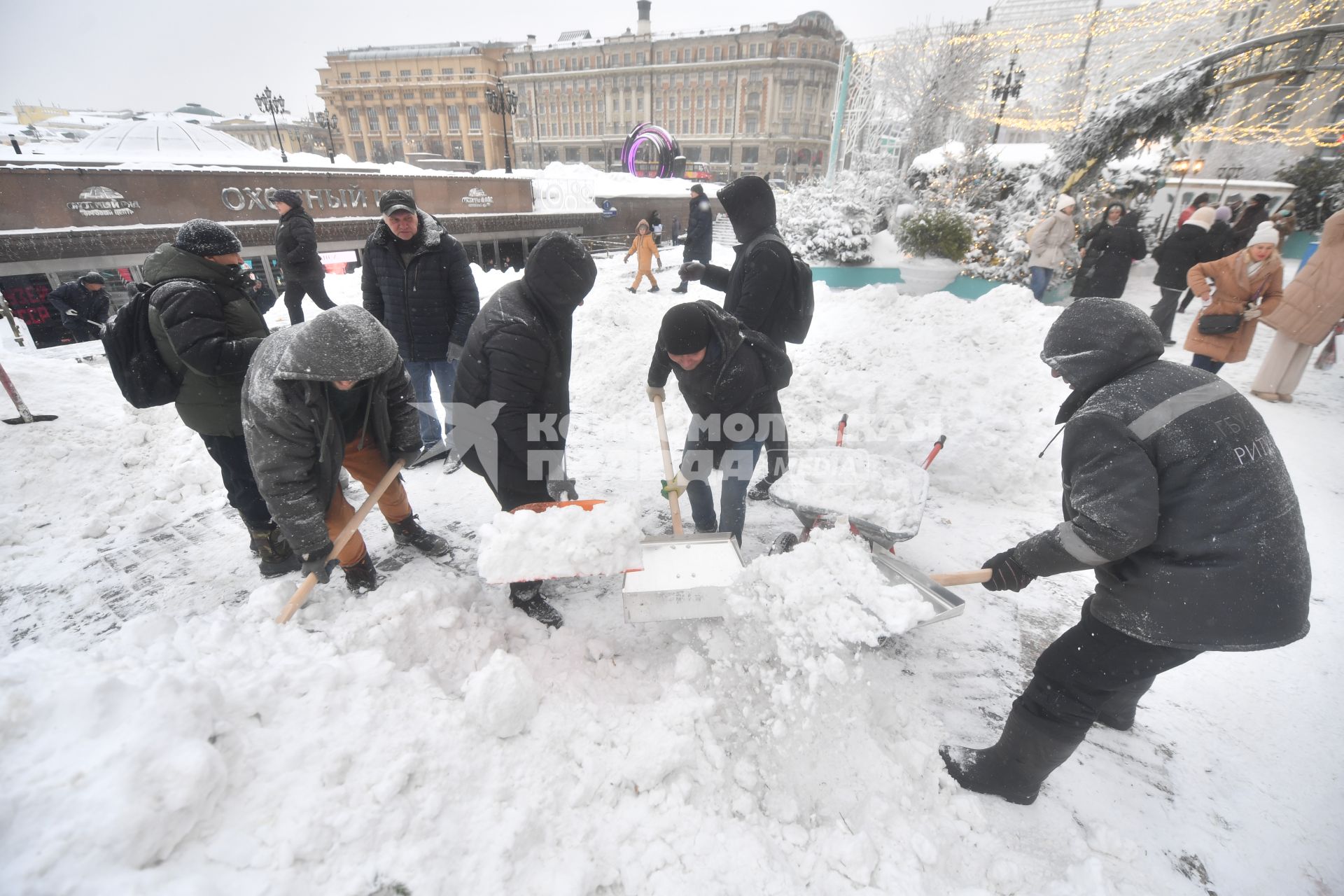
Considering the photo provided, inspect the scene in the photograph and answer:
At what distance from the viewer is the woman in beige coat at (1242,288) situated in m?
4.12

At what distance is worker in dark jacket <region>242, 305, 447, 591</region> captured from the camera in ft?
6.51

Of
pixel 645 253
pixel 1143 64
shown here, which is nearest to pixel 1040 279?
pixel 645 253

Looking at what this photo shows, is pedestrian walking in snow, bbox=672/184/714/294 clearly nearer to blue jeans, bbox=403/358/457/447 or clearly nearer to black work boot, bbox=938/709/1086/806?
blue jeans, bbox=403/358/457/447

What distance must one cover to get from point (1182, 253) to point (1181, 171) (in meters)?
10.5

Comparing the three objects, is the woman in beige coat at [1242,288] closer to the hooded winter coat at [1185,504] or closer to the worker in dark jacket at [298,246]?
the hooded winter coat at [1185,504]

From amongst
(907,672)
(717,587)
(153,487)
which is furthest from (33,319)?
(907,672)

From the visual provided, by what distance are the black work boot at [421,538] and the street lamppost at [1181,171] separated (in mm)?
14935

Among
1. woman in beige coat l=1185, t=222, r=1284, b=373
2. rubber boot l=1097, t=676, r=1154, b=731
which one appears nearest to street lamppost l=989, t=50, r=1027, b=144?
woman in beige coat l=1185, t=222, r=1284, b=373

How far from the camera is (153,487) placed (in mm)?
3482

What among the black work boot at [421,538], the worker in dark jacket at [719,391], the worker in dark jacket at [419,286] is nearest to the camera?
the worker in dark jacket at [719,391]

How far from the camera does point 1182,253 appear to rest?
5.29m

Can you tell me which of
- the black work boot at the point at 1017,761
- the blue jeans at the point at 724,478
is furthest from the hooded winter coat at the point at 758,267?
the black work boot at the point at 1017,761

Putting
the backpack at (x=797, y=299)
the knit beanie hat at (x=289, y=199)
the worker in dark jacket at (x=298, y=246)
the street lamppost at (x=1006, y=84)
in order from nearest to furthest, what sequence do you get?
the backpack at (x=797, y=299), the knit beanie hat at (x=289, y=199), the worker in dark jacket at (x=298, y=246), the street lamppost at (x=1006, y=84)

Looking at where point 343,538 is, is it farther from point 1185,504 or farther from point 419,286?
point 1185,504
